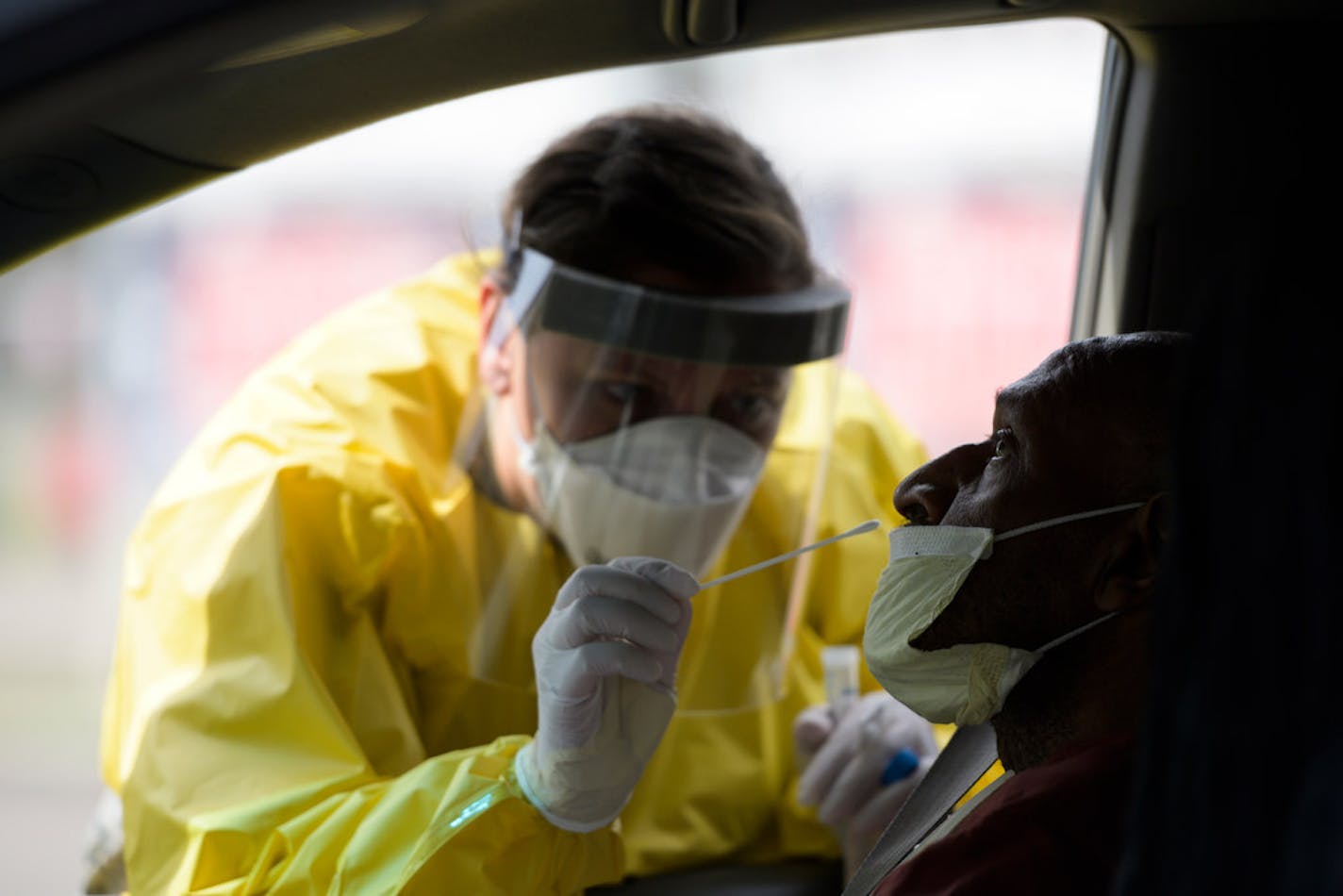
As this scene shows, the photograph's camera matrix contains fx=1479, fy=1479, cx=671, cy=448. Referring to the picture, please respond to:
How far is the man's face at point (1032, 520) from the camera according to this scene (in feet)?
4.21

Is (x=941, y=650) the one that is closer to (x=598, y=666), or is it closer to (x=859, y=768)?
(x=598, y=666)

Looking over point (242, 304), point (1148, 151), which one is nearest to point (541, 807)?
point (1148, 151)

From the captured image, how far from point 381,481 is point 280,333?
5.88m

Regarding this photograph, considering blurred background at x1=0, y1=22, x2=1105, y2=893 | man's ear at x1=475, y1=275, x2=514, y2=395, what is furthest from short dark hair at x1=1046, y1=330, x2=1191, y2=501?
blurred background at x1=0, y1=22, x2=1105, y2=893

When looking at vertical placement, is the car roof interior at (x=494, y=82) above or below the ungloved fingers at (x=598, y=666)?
above

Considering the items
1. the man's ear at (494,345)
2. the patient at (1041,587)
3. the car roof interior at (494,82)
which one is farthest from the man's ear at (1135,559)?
the man's ear at (494,345)

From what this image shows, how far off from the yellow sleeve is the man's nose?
553 millimetres

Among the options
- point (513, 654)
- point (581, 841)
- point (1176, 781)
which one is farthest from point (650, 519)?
point (1176, 781)

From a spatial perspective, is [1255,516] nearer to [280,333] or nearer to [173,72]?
[173,72]

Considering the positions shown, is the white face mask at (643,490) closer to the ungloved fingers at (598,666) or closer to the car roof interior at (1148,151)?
the ungloved fingers at (598,666)

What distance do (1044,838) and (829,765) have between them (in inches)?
33.3

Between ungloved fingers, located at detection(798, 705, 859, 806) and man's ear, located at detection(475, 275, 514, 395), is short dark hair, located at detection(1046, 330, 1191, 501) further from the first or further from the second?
man's ear, located at detection(475, 275, 514, 395)

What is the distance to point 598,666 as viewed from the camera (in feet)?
5.23

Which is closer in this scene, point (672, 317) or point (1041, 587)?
point (1041, 587)
